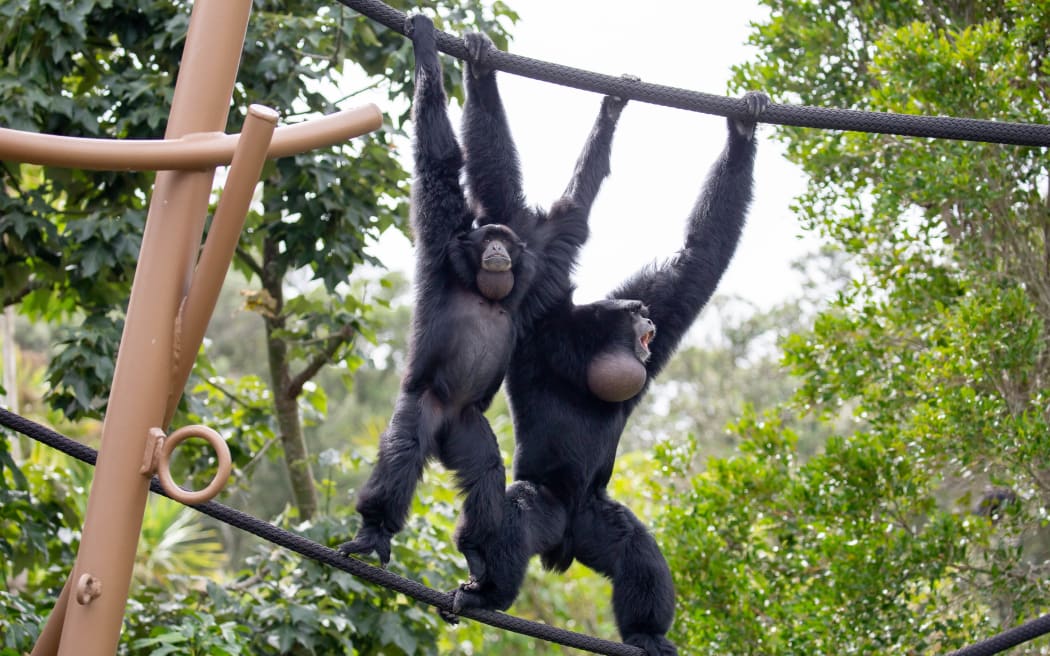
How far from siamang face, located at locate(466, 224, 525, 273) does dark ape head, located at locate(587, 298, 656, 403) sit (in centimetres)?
59

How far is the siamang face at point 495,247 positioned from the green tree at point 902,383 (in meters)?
2.31

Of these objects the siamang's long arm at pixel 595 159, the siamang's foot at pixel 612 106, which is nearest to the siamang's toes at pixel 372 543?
the siamang's long arm at pixel 595 159

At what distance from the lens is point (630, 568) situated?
4461 millimetres

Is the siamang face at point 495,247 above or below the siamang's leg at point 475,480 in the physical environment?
above

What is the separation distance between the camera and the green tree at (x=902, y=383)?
5375 mm

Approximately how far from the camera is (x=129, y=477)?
8.59 feet

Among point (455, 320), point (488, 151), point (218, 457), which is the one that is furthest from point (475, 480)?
point (218, 457)

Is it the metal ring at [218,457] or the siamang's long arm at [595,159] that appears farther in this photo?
the siamang's long arm at [595,159]

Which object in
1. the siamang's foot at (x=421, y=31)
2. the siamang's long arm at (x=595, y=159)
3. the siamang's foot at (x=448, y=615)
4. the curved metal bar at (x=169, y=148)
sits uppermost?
the siamang's long arm at (x=595, y=159)

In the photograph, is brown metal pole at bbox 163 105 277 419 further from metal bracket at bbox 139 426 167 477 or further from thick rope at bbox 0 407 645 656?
thick rope at bbox 0 407 645 656

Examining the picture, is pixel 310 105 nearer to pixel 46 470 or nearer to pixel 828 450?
pixel 46 470

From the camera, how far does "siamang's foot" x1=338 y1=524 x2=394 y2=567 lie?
3.61 metres

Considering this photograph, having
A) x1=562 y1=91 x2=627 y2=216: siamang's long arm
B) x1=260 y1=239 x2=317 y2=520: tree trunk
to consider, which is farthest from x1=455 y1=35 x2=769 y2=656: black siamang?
x1=260 y1=239 x2=317 y2=520: tree trunk

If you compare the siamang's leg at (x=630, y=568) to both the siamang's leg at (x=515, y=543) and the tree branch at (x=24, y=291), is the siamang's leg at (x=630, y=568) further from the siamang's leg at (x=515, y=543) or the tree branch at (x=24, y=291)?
the tree branch at (x=24, y=291)
